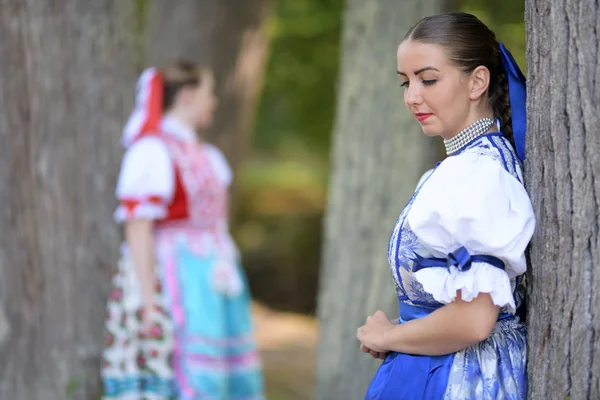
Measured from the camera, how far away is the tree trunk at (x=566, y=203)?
1849mm

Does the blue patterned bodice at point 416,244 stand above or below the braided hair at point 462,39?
below

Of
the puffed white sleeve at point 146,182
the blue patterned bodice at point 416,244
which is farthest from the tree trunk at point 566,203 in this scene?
the puffed white sleeve at point 146,182

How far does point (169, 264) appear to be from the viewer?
418 cm

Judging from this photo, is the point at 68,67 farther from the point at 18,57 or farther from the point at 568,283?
the point at 568,283

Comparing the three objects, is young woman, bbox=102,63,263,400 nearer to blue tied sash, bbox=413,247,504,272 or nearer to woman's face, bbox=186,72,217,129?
woman's face, bbox=186,72,217,129

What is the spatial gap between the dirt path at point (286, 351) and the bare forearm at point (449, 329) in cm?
405

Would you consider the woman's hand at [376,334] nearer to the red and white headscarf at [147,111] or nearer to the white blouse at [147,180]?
the white blouse at [147,180]

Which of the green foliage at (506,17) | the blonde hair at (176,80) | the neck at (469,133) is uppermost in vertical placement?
the green foliage at (506,17)

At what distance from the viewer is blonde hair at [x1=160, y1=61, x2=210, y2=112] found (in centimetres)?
432

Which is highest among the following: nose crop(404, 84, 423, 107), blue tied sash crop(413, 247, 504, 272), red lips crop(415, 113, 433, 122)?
nose crop(404, 84, 423, 107)

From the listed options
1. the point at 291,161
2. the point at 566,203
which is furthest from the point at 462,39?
the point at 291,161

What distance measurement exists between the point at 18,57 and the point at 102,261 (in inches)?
44.0

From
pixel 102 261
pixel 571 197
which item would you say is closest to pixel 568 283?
pixel 571 197

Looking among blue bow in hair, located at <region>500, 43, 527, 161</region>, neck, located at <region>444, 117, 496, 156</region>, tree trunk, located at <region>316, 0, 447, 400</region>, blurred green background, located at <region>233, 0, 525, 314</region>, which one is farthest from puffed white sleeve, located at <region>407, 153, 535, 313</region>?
blurred green background, located at <region>233, 0, 525, 314</region>
